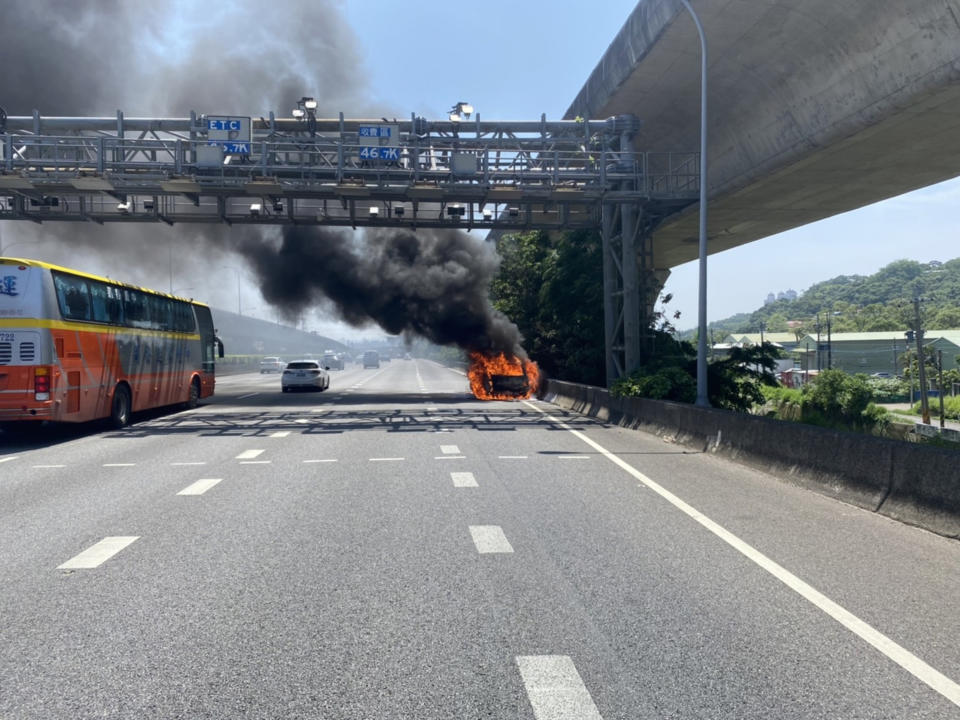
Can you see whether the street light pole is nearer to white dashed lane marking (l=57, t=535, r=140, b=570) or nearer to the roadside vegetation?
the roadside vegetation

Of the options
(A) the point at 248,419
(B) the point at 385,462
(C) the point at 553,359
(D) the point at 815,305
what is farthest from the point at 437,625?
(D) the point at 815,305

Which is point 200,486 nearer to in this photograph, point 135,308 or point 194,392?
point 135,308

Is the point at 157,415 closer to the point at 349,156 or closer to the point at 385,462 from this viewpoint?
the point at 349,156

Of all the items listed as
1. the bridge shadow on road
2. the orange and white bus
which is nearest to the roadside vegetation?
the bridge shadow on road

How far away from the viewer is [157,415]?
25.6 meters

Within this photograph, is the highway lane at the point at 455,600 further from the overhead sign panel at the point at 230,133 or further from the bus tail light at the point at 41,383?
the overhead sign panel at the point at 230,133

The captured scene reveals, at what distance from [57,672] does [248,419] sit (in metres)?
19.9

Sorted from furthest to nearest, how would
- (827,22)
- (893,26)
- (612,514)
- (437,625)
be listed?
(827,22) → (893,26) → (612,514) → (437,625)

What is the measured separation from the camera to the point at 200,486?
11523mm

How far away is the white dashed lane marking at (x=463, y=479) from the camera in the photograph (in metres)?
11.6

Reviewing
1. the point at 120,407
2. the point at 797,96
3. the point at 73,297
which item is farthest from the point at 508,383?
the point at 73,297

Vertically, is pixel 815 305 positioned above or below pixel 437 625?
above

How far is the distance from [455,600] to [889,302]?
16574 cm

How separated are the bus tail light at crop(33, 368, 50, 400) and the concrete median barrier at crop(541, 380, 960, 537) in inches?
467
